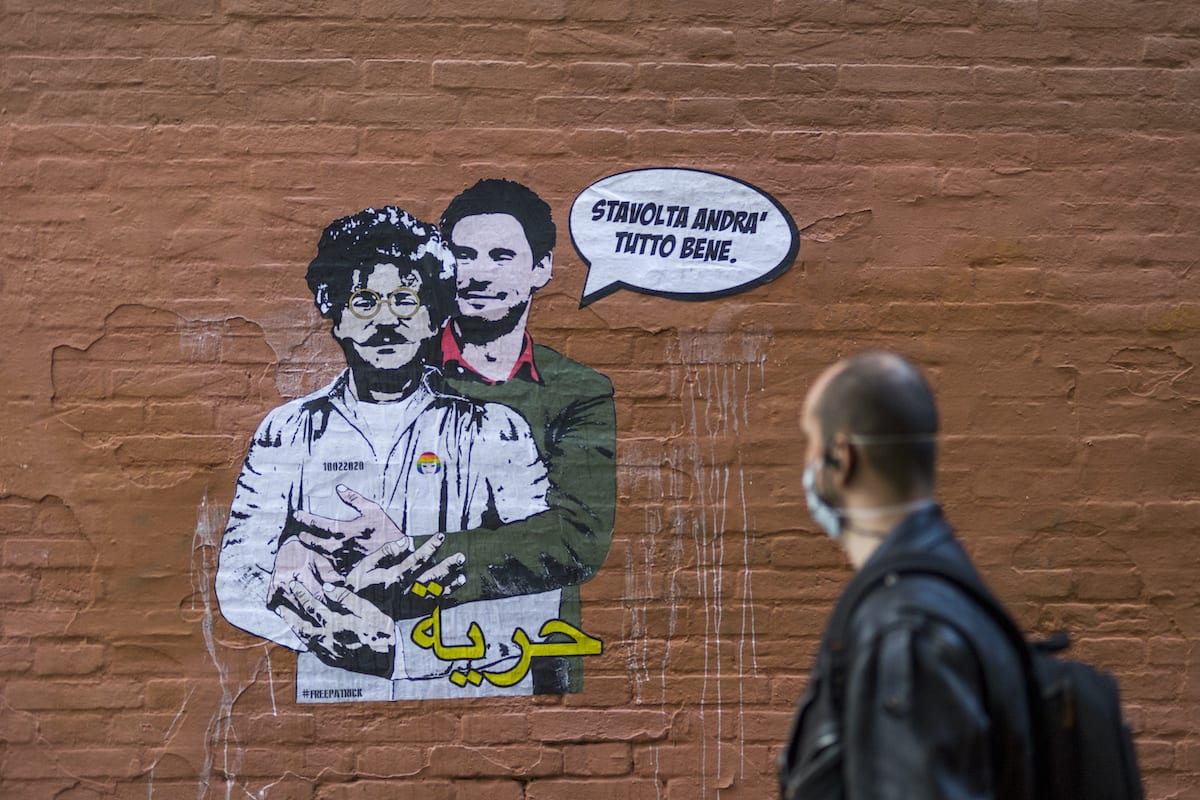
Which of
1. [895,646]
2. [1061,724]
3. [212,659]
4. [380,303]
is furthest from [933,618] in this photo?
[212,659]

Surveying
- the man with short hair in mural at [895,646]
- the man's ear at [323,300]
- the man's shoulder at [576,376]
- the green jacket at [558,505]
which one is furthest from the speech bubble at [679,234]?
the man with short hair in mural at [895,646]

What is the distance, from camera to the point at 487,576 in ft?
12.7

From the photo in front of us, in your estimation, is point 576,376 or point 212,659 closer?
point 212,659

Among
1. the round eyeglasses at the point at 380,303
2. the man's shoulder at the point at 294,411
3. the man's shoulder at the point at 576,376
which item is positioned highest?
the round eyeglasses at the point at 380,303

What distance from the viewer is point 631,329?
394cm

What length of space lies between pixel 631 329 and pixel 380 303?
2.89 ft

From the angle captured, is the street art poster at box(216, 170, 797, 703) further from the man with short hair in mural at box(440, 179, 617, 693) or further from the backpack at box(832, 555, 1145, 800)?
the backpack at box(832, 555, 1145, 800)

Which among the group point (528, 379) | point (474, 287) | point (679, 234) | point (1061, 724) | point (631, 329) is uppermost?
point (679, 234)

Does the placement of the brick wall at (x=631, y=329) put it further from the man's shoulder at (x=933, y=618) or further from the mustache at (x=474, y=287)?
the man's shoulder at (x=933, y=618)

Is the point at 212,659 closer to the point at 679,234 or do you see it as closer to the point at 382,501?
the point at 382,501

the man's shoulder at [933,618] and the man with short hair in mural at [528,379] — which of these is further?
the man with short hair in mural at [528,379]

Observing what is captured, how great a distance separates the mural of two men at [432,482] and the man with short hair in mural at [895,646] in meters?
1.88

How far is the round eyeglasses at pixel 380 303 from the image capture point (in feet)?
12.8

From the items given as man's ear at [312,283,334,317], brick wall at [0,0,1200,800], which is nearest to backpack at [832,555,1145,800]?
brick wall at [0,0,1200,800]
